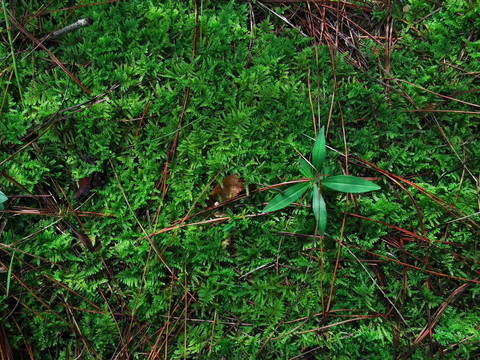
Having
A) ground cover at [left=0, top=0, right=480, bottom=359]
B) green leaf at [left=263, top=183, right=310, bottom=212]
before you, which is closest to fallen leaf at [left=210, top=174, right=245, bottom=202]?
ground cover at [left=0, top=0, right=480, bottom=359]

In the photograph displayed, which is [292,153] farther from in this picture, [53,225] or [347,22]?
[53,225]

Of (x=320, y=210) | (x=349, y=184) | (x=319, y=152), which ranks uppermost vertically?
(x=319, y=152)

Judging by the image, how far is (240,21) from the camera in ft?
8.11

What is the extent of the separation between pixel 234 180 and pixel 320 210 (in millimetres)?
600

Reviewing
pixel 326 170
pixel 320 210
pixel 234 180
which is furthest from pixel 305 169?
pixel 234 180

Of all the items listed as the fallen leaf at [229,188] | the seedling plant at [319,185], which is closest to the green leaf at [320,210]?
the seedling plant at [319,185]

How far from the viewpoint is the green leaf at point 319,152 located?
81.2 inches

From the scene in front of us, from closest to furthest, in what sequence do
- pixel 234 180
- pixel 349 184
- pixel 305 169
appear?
pixel 349 184 → pixel 305 169 → pixel 234 180

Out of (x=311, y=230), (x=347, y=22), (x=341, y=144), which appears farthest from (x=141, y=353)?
(x=347, y=22)

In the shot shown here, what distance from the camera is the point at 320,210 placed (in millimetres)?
2053

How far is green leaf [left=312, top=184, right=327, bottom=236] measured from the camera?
2.04 m

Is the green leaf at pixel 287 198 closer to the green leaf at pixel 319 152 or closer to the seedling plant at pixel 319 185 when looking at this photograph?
the seedling plant at pixel 319 185

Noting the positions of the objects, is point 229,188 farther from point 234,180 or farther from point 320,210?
point 320,210

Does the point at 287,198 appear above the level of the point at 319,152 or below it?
below
